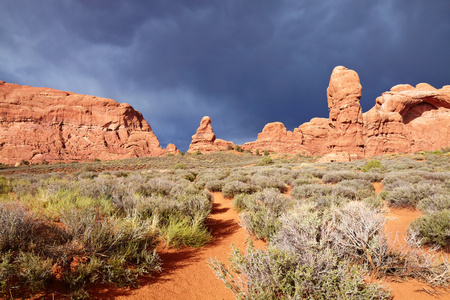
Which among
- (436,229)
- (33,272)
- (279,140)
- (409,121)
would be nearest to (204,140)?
(279,140)

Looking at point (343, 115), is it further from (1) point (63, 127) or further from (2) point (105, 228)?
(1) point (63, 127)

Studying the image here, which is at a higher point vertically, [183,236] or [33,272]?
[33,272]

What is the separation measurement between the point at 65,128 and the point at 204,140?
150 ft

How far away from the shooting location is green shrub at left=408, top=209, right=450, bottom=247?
3.06 m

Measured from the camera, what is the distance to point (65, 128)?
2418 inches

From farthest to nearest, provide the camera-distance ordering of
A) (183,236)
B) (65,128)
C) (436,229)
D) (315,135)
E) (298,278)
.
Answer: (315,135) → (65,128) → (183,236) → (436,229) → (298,278)

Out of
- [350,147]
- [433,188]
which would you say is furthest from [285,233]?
[350,147]

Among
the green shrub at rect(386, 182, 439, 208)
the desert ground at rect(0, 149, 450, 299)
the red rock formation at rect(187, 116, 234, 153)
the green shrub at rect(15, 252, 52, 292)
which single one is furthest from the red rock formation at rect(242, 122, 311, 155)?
the green shrub at rect(15, 252, 52, 292)

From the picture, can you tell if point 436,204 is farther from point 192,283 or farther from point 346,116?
point 346,116

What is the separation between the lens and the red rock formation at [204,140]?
6361cm

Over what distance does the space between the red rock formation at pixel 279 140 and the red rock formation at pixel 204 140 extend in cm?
1368

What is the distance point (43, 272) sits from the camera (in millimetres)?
1901

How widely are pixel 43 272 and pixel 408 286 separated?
4.12 meters

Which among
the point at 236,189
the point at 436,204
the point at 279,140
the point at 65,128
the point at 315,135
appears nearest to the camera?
the point at 436,204
